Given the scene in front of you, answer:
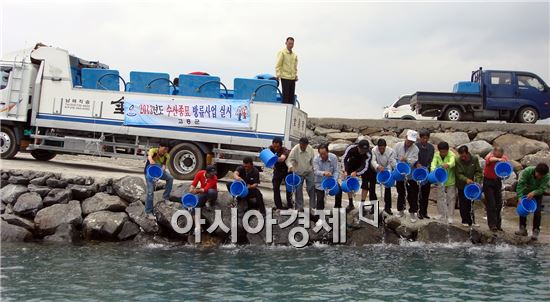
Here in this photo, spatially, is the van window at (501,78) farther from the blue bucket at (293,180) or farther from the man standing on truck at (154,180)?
the man standing on truck at (154,180)

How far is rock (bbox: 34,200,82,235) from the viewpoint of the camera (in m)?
13.4

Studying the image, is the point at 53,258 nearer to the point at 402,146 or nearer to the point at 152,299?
the point at 152,299

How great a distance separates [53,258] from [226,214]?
12.0ft

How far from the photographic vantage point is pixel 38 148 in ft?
55.1

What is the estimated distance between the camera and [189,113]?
15953 mm

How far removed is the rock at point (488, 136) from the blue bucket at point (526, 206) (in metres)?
8.97

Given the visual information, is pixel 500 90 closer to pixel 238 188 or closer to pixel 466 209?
pixel 466 209

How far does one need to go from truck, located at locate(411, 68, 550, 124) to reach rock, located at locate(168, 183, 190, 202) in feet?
38.9

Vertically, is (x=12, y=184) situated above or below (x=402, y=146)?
below

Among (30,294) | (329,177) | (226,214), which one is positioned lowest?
(30,294)

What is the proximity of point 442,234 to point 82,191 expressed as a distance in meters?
→ 7.95

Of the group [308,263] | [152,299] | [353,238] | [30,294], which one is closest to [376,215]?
[353,238]

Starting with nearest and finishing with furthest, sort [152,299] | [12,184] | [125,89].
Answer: [152,299] → [12,184] → [125,89]

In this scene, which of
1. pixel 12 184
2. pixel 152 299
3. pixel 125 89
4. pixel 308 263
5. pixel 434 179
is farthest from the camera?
pixel 125 89
